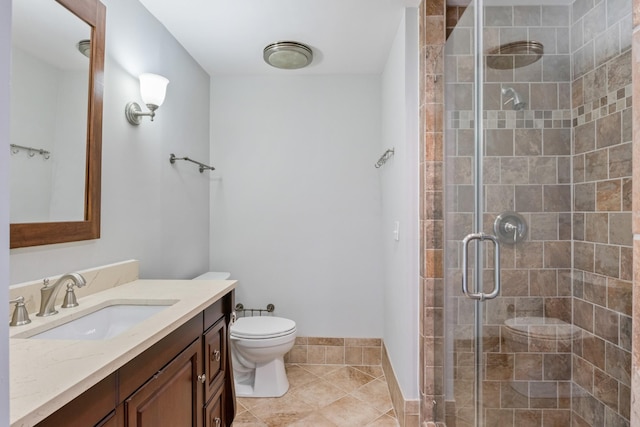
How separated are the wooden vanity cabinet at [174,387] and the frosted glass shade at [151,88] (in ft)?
3.56

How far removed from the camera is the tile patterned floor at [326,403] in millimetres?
2109

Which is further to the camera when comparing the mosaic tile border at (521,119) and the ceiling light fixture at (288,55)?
the ceiling light fixture at (288,55)

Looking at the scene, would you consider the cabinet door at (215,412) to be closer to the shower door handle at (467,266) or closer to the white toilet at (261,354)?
the white toilet at (261,354)

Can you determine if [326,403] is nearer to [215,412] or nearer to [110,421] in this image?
[215,412]

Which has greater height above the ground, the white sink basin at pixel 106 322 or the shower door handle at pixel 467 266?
the shower door handle at pixel 467 266

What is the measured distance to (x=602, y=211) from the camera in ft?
3.58

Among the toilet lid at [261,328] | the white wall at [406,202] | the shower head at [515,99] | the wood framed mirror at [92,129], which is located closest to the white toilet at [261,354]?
the toilet lid at [261,328]

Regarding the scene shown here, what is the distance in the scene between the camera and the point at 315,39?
236 centimetres

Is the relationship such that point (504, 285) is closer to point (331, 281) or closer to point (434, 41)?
point (434, 41)

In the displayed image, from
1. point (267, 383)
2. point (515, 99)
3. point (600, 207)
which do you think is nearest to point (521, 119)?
point (515, 99)

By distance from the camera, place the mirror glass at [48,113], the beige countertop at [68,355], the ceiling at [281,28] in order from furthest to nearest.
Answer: the ceiling at [281,28] < the mirror glass at [48,113] < the beige countertop at [68,355]

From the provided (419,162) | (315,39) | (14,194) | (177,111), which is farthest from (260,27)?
(14,194)

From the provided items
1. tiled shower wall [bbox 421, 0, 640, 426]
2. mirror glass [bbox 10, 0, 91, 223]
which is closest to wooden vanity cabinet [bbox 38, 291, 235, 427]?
mirror glass [bbox 10, 0, 91, 223]

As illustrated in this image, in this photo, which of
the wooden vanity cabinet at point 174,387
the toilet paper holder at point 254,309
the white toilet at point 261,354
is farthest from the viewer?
the toilet paper holder at point 254,309
